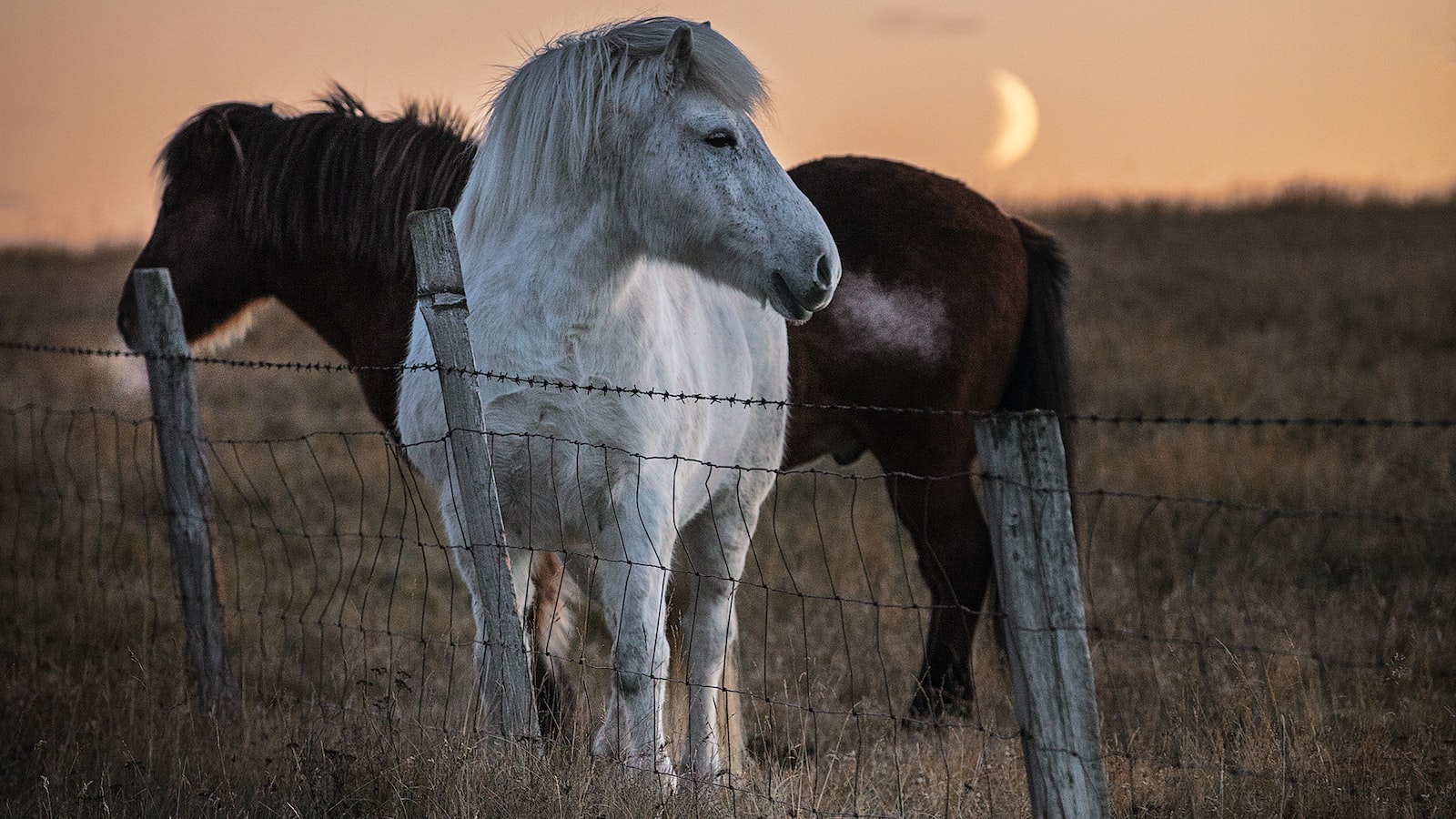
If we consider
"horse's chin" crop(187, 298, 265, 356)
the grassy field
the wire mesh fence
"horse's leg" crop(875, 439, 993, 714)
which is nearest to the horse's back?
"horse's leg" crop(875, 439, 993, 714)

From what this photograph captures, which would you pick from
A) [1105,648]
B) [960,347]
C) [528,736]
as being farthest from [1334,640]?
[528,736]

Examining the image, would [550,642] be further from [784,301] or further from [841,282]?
[841,282]

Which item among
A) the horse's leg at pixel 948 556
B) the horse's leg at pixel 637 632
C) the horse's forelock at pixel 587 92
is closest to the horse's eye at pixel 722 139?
the horse's forelock at pixel 587 92

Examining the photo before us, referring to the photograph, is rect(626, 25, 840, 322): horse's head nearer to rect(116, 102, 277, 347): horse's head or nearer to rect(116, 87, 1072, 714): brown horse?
rect(116, 87, 1072, 714): brown horse

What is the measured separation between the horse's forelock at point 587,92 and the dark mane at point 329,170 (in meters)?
1.28

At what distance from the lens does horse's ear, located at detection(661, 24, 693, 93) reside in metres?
3.27

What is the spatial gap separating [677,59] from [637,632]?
5.36ft

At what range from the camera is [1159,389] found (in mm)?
11102

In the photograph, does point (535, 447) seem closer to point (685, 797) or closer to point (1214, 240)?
point (685, 797)

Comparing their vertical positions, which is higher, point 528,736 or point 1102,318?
point 1102,318

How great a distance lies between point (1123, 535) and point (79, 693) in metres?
5.60

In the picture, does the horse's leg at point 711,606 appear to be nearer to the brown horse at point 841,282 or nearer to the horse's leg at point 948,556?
the brown horse at point 841,282

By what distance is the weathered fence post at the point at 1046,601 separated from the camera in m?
2.48

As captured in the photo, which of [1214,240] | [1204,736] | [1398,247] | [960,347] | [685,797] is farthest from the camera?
[1214,240]
